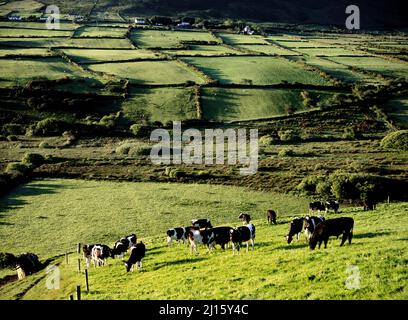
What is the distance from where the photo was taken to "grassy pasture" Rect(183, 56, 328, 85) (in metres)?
107

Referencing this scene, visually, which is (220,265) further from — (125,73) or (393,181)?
(125,73)

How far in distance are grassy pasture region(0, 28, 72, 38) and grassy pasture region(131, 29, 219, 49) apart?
Result: 23837 mm

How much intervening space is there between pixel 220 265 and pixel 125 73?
89268 millimetres

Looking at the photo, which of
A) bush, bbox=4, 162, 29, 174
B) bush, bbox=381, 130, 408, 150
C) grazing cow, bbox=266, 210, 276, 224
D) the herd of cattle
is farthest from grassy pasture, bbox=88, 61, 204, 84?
the herd of cattle

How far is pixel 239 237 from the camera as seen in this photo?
26344 mm

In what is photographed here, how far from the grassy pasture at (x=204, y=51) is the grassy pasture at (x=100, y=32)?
88.4 feet

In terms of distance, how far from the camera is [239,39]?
16075 cm

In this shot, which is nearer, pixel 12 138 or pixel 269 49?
pixel 12 138

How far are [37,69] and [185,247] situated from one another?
8794 centimetres

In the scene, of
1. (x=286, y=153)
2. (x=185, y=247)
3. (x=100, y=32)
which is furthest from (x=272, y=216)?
(x=100, y=32)

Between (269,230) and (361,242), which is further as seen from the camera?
(269,230)

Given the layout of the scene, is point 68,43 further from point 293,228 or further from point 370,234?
point 370,234
